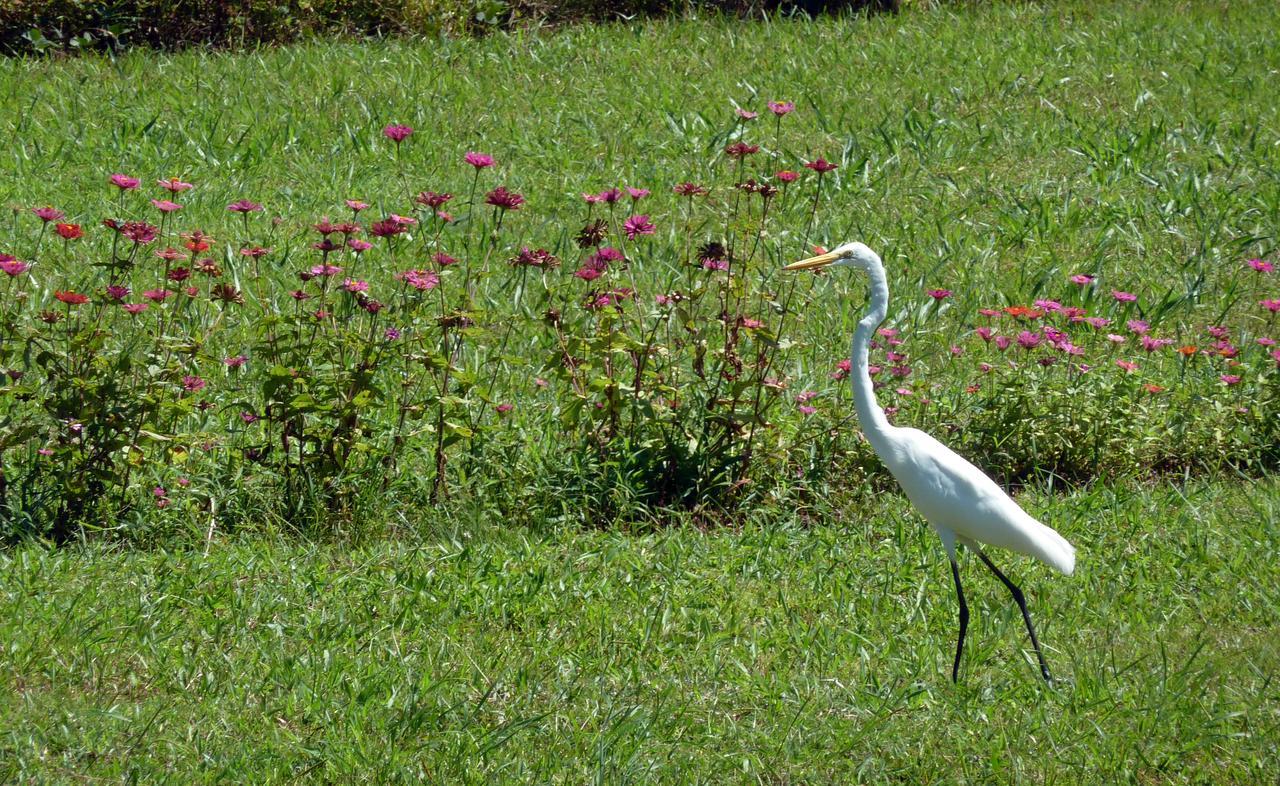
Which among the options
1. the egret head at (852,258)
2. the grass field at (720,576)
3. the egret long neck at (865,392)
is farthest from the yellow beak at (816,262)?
the grass field at (720,576)

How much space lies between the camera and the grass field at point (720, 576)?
11.7 ft

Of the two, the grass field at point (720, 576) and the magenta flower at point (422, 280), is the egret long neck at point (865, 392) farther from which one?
the magenta flower at point (422, 280)

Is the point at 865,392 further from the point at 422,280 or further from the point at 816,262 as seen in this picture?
the point at 422,280

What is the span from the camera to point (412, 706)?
3.62 metres

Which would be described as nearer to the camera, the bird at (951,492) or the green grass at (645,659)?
the green grass at (645,659)

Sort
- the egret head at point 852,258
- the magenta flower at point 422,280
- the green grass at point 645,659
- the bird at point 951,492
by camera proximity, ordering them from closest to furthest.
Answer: the green grass at point 645,659 → the bird at point 951,492 → the egret head at point 852,258 → the magenta flower at point 422,280

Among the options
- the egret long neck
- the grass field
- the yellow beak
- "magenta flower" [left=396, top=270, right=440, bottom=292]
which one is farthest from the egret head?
"magenta flower" [left=396, top=270, right=440, bottom=292]

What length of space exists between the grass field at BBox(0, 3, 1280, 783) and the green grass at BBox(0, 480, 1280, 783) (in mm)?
11

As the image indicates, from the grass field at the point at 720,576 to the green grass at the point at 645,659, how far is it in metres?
0.01

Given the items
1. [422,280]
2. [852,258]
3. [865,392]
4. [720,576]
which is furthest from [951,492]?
[422,280]

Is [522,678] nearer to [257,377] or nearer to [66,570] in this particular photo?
[66,570]

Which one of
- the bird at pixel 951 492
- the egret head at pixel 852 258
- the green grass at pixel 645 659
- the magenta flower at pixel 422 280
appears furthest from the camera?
the magenta flower at pixel 422 280

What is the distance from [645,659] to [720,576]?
2.00ft

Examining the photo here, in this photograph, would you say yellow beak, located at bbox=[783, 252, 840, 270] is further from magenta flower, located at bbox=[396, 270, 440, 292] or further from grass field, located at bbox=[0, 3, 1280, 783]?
magenta flower, located at bbox=[396, 270, 440, 292]
